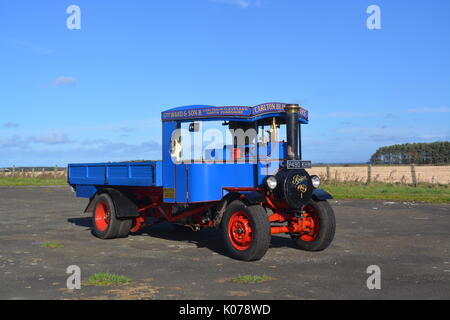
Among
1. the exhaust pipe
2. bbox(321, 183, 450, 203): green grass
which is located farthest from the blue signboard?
bbox(321, 183, 450, 203): green grass

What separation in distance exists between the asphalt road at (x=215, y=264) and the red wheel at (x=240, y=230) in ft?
1.02

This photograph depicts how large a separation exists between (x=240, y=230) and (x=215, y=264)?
0.71 m

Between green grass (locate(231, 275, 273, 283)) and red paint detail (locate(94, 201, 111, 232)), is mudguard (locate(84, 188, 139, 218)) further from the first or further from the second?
green grass (locate(231, 275, 273, 283))

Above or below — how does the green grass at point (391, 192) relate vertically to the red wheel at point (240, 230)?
below

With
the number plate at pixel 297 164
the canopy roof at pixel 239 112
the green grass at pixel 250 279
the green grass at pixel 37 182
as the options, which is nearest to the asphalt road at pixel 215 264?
the green grass at pixel 250 279

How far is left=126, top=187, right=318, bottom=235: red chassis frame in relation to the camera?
838 cm

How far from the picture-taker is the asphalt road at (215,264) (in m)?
5.92

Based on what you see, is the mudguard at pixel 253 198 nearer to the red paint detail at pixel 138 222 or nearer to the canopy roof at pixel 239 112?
the canopy roof at pixel 239 112

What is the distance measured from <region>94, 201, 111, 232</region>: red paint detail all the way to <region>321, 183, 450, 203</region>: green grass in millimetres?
13451

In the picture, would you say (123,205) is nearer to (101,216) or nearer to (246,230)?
(101,216)

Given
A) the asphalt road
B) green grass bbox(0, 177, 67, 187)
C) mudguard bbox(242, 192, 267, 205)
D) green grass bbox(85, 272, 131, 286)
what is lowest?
the asphalt road

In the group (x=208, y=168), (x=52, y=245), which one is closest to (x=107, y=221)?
(x=52, y=245)

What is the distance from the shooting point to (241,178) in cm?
865
